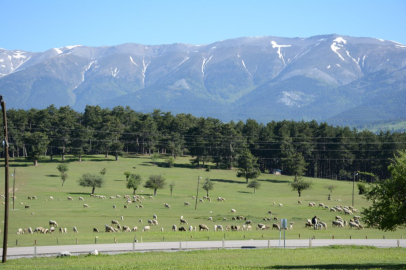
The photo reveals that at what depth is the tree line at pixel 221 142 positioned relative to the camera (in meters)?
163

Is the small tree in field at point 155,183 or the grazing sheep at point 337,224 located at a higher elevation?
the small tree in field at point 155,183

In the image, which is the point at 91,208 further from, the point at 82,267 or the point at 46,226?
the point at 82,267

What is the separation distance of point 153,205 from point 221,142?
79.8 metres

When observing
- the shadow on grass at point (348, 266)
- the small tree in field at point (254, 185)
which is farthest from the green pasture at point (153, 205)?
the shadow on grass at point (348, 266)

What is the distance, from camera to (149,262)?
34.8m

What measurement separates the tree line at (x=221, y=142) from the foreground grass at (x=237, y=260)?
358ft

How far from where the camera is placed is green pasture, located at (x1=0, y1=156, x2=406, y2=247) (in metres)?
57.5

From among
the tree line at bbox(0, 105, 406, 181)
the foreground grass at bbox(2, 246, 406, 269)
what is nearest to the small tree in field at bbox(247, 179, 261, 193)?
the tree line at bbox(0, 105, 406, 181)

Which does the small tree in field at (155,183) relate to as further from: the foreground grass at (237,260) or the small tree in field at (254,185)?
the foreground grass at (237,260)

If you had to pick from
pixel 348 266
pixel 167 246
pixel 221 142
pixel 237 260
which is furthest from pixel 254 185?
pixel 348 266

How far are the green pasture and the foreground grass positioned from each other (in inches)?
501

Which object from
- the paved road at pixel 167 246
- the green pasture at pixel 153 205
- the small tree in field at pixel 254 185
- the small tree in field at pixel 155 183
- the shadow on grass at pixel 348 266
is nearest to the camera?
the shadow on grass at pixel 348 266

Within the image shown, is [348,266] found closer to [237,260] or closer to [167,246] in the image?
[237,260]

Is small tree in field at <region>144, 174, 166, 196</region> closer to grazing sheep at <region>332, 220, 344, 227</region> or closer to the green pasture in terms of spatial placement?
the green pasture
